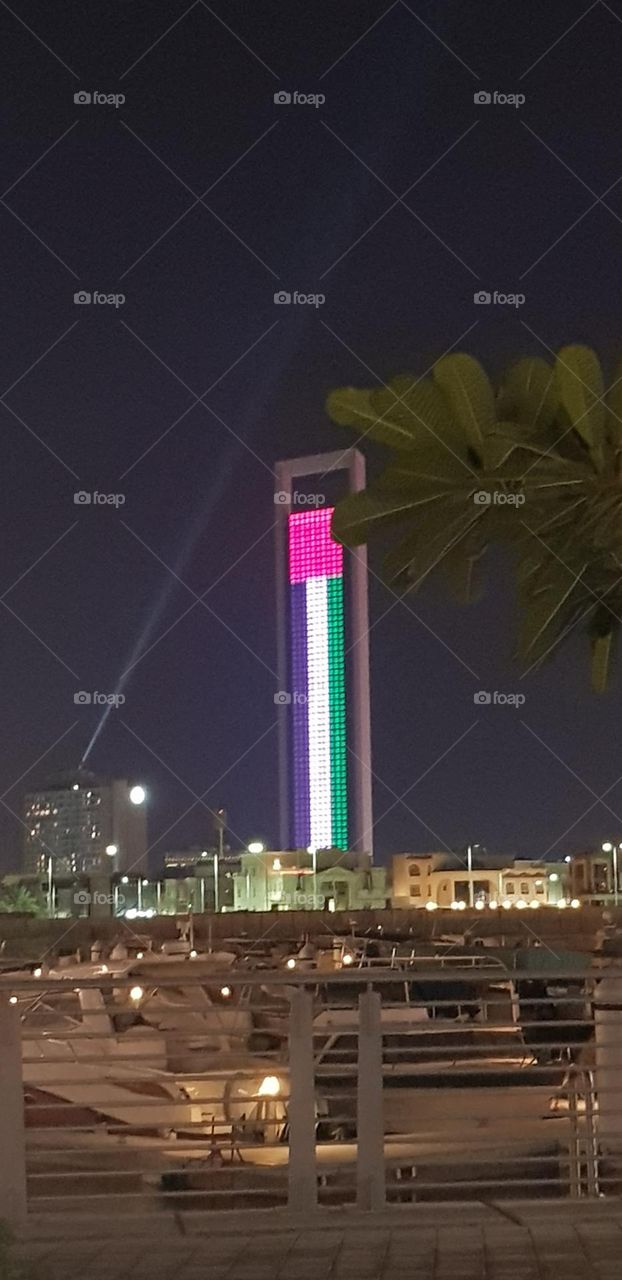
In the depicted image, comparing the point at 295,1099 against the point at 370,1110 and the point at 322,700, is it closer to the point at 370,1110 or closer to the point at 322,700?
the point at 370,1110

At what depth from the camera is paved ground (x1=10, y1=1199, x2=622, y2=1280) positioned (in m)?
5.38

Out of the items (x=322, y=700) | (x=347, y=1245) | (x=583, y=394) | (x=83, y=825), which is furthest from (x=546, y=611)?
(x=322, y=700)

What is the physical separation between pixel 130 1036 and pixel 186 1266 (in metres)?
0.90

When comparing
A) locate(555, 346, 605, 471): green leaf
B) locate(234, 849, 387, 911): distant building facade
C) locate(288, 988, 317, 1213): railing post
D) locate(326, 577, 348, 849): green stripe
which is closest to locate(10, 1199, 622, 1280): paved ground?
locate(288, 988, 317, 1213): railing post

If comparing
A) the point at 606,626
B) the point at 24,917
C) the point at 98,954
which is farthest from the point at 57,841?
the point at 606,626

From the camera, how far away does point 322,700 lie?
8912 centimetres

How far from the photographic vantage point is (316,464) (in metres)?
60.2

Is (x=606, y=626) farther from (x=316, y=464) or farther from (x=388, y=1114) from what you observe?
(x=316, y=464)

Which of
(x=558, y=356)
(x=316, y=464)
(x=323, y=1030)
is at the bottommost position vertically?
(x=323, y=1030)

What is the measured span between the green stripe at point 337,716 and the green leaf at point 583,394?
3270 inches

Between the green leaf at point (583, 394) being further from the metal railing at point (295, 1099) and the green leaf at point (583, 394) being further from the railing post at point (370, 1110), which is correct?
the railing post at point (370, 1110)

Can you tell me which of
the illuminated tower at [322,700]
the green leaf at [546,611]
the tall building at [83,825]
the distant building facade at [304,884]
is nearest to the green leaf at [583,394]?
the green leaf at [546,611]

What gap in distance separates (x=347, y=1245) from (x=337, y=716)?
280 feet

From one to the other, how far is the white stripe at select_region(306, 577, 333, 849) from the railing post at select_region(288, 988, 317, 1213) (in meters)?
82.6
